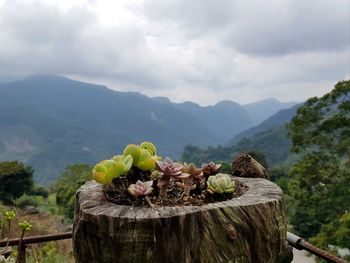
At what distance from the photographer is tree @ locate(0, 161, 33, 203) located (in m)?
31.8

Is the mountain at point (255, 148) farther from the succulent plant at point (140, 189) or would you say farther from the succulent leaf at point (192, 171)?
the succulent plant at point (140, 189)

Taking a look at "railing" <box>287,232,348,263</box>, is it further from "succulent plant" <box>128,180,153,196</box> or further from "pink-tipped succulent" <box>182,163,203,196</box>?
"succulent plant" <box>128,180,153,196</box>

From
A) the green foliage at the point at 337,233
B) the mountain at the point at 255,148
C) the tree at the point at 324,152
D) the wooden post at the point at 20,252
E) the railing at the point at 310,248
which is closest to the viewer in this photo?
the railing at the point at 310,248

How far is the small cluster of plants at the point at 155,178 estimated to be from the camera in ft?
7.63

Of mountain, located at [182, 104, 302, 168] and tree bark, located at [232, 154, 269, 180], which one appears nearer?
tree bark, located at [232, 154, 269, 180]

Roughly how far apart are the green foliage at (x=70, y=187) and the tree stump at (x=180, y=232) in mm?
29967

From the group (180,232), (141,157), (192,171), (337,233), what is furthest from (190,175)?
(337,233)

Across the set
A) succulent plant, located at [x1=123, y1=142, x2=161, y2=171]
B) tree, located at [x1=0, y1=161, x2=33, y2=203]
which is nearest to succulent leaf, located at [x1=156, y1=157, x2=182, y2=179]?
succulent plant, located at [x1=123, y1=142, x2=161, y2=171]

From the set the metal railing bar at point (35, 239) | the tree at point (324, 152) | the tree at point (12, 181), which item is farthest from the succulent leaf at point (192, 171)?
the tree at point (12, 181)

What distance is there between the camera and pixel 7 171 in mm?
32469

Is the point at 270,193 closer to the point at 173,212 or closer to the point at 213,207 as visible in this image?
the point at 213,207

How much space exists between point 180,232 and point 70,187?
33.2 m

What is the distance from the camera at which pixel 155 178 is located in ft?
8.43

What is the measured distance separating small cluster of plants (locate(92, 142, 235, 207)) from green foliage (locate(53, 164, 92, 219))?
2964 centimetres
